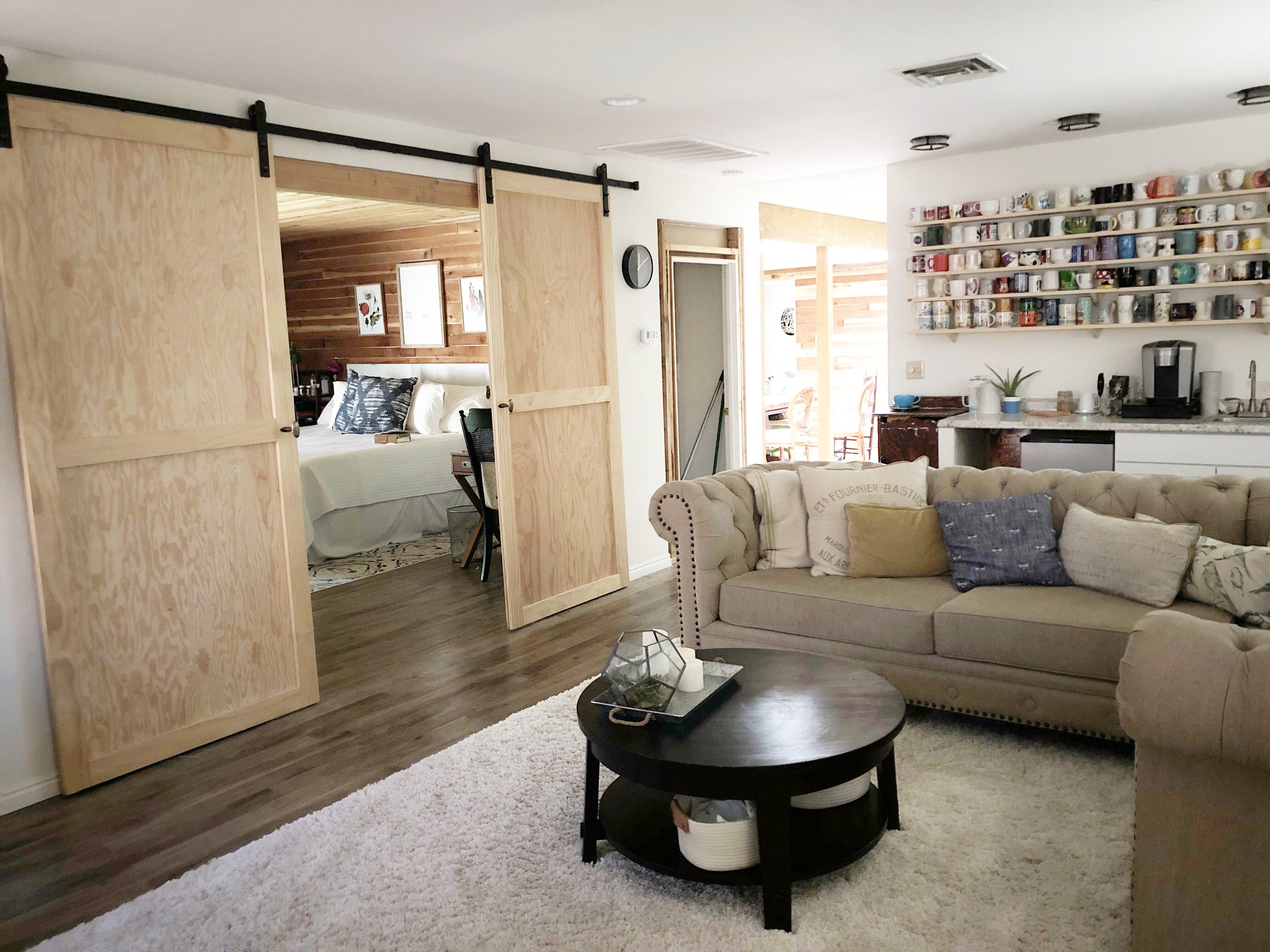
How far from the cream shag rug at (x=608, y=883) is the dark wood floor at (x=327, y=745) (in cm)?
16

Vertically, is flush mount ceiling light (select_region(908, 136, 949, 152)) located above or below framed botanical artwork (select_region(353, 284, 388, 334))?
above

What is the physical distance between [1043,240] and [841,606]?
10.3 feet

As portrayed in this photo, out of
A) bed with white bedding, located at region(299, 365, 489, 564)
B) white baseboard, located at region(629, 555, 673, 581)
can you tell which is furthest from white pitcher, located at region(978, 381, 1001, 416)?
bed with white bedding, located at region(299, 365, 489, 564)

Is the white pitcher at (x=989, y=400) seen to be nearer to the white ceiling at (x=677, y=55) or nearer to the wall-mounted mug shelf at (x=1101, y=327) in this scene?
the wall-mounted mug shelf at (x=1101, y=327)

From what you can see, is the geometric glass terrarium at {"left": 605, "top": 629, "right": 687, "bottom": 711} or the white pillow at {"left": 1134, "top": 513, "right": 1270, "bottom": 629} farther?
the white pillow at {"left": 1134, "top": 513, "right": 1270, "bottom": 629}

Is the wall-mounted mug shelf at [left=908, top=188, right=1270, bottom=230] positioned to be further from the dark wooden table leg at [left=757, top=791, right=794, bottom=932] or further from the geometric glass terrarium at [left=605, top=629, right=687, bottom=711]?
the dark wooden table leg at [left=757, top=791, right=794, bottom=932]

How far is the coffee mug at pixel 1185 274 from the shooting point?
5.09m

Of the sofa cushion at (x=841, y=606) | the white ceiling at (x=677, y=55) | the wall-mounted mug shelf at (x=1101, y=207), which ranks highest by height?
the white ceiling at (x=677, y=55)

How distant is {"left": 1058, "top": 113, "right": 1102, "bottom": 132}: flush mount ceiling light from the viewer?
4715mm

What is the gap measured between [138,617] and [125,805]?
615 millimetres

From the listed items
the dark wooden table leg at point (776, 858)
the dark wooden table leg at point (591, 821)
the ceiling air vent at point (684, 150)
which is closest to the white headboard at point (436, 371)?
the ceiling air vent at point (684, 150)

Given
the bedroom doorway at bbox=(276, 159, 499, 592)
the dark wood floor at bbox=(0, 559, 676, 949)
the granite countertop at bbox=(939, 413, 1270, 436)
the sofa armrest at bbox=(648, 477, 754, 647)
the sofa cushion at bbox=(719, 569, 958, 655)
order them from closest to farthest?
1. the dark wood floor at bbox=(0, 559, 676, 949)
2. the sofa cushion at bbox=(719, 569, 958, 655)
3. the sofa armrest at bbox=(648, 477, 754, 647)
4. the granite countertop at bbox=(939, 413, 1270, 436)
5. the bedroom doorway at bbox=(276, 159, 499, 592)

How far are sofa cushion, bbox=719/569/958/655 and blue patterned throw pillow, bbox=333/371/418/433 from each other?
Answer: 4709 millimetres

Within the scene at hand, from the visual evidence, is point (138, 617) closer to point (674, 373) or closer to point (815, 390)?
point (674, 373)
